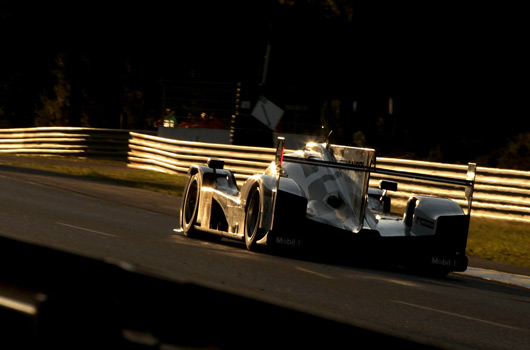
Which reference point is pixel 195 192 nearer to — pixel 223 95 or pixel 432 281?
pixel 432 281

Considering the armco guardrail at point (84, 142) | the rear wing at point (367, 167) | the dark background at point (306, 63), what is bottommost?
the armco guardrail at point (84, 142)

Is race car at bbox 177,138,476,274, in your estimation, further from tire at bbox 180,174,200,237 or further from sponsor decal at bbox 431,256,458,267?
tire at bbox 180,174,200,237

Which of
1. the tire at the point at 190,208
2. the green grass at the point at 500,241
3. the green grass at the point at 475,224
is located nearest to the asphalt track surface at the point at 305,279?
the tire at the point at 190,208

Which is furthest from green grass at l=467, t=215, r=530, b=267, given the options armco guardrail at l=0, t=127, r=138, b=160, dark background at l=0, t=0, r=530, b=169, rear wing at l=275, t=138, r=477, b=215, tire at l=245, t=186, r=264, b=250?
armco guardrail at l=0, t=127, r=138, b=160

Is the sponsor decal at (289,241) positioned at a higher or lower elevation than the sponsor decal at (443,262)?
higher

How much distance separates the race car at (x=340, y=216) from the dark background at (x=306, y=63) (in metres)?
15.0

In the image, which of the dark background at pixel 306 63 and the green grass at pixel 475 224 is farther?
the dark background at pixel 306 63

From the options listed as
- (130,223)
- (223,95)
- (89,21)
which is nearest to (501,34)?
(223,95)

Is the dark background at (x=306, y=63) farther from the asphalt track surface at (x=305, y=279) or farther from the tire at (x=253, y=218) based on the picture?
the tire at (x=253, y=218)

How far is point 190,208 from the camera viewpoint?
13.6 metres

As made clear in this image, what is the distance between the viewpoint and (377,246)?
11531 millimetres

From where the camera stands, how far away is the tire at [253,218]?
38.1 feet

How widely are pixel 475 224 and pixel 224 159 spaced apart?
8189mm

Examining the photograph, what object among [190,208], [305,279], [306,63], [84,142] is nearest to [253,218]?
[305,279]
